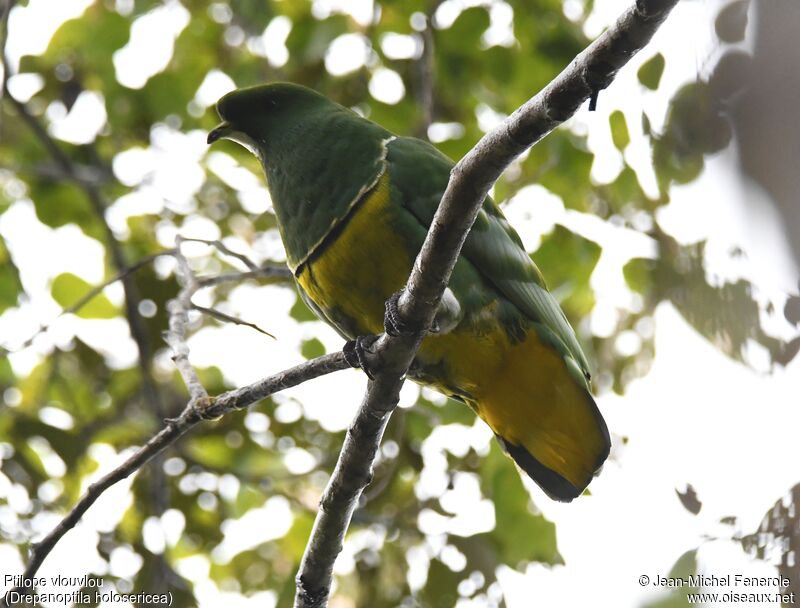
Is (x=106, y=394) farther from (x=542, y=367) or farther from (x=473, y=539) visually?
(x=542, y=367)

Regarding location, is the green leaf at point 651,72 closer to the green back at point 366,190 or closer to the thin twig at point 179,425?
the green back at point 366,190

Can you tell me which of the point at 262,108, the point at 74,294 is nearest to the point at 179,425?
the point at 262,108

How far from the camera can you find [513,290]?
2.78m

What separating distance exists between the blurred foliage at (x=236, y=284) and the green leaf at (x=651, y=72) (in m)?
0.83

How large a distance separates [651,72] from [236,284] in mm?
2703

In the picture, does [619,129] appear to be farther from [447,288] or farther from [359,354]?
[359,354]

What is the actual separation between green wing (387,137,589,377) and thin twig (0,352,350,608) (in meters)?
0.62

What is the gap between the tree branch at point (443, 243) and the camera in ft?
4.78

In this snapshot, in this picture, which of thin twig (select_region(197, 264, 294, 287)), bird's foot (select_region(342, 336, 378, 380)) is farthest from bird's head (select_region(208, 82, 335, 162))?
bird's foot (select_region(342, 336, 378, 380))

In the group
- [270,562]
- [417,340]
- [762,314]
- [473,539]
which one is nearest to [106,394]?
[270,562]

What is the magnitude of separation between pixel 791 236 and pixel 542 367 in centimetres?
224

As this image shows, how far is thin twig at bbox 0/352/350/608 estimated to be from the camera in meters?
2.20

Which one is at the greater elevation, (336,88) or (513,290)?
(336,88)

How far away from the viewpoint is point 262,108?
328 centimetres
